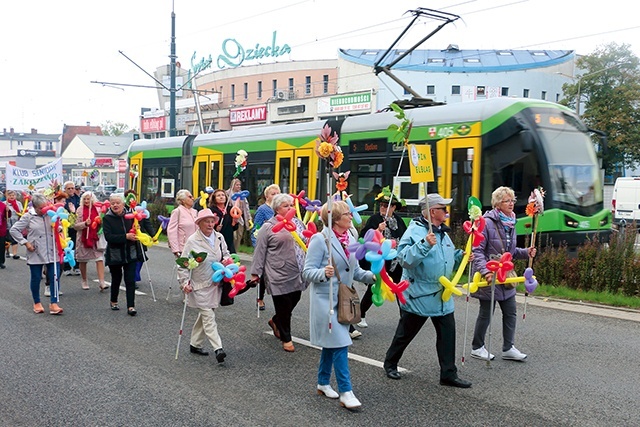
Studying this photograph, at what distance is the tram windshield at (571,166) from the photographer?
38.1ft

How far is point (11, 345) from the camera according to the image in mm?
7164

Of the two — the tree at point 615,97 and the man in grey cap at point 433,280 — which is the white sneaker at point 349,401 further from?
the tree at point 615,97

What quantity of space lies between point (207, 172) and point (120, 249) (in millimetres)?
11016

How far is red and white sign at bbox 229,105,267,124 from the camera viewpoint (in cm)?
5147

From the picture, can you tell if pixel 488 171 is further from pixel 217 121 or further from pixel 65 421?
pixel 217 121

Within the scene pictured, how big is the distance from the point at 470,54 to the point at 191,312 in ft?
168

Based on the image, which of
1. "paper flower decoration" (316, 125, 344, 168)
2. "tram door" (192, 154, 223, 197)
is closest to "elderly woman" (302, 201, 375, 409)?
"paper flower decoration" (316, 125, 344, 168)

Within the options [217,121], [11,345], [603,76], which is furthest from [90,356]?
[217,121]

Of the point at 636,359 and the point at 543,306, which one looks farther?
the point at 543,306

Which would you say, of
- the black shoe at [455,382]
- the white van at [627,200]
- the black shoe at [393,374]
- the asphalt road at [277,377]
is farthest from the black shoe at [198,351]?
the white van at [627,200]

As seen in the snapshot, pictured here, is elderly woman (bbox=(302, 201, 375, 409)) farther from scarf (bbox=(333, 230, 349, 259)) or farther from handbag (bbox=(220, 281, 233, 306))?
handbag (bbox=(220, 281, 233, 306))

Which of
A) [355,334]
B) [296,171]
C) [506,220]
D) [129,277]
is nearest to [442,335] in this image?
[506,220]

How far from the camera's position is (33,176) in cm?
1792

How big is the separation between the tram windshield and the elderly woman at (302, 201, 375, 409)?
24.0 ft
